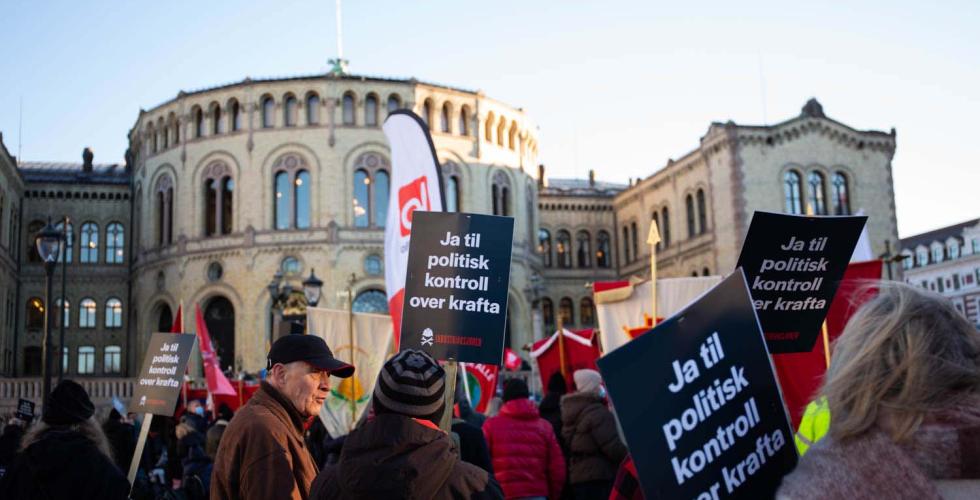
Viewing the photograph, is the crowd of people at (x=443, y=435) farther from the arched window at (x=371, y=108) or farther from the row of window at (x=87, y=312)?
the row of window at (x=87, y=312)

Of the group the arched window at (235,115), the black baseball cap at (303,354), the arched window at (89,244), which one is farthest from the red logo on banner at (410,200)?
the arched window at (89,244)

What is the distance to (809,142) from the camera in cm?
4312

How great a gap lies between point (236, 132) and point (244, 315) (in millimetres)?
8635

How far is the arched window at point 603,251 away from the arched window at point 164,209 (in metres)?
24.1

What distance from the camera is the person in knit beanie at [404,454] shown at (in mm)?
2859

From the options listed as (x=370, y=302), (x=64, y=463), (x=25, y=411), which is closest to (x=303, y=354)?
(x=64, y=463)

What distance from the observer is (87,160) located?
51.6 m

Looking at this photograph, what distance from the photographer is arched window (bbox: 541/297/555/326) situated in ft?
173

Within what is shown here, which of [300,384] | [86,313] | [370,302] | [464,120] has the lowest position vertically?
[300,384]

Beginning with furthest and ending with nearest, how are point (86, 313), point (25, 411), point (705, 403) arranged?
point (86, 313) → point (25, 411) → point (705, 403)

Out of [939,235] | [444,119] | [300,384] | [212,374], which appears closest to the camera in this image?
[300,384]

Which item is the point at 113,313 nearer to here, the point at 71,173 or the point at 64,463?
the point at 71,173

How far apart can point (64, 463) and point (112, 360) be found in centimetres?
4477

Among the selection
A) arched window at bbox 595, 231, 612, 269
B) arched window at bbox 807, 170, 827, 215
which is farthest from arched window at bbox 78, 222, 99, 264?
arched window at bbox 807, 170, 827, 215
